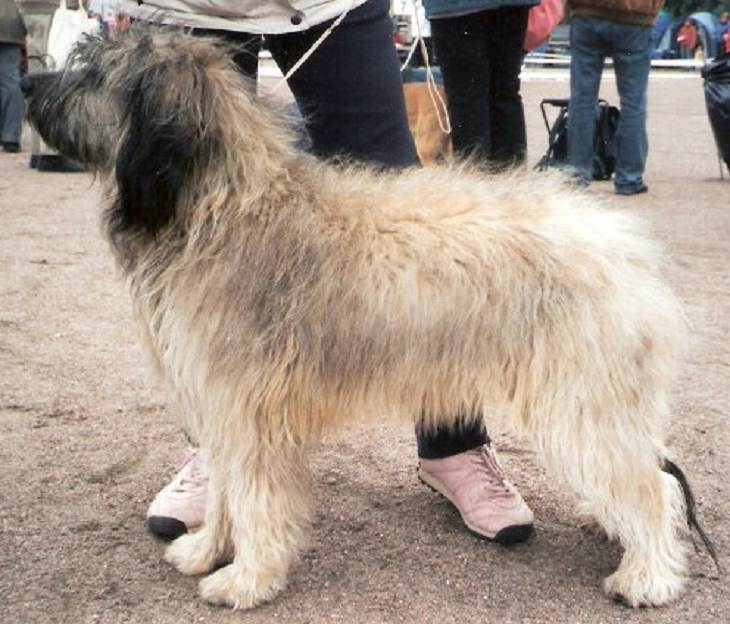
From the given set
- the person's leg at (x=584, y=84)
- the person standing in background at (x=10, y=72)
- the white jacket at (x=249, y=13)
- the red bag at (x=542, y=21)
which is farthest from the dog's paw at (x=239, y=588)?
the person standing in background at (x=10, y=72)

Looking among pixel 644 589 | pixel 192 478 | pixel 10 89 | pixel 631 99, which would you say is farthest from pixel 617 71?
pixel 644 589

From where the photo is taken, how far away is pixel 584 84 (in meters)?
8.81

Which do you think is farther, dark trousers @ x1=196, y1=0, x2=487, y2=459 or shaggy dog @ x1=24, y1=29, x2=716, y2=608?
dark trousers @ x1=196, y1=0, x2=487, y2=459

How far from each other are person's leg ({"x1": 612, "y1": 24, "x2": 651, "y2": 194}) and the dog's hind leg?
6274mm

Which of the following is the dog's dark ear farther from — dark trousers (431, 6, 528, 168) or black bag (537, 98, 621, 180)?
black bag (537, 98, 621, 180)

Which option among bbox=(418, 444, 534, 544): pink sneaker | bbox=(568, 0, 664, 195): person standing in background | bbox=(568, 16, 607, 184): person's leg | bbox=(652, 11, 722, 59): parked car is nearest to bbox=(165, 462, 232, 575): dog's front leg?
bbox=(418, 444, 534, 544): pink sneaker

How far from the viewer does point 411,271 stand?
107 inches

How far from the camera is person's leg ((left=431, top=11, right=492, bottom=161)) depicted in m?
4.45

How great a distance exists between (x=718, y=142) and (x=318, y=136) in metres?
6.32

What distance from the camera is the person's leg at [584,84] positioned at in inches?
341

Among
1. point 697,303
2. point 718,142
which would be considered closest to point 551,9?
point 697,303

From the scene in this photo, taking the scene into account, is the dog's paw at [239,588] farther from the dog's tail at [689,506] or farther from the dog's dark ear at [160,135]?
the dog's tail at [689,506]

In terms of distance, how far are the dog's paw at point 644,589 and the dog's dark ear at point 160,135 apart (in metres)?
1.54

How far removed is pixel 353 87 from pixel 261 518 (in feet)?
4.09
